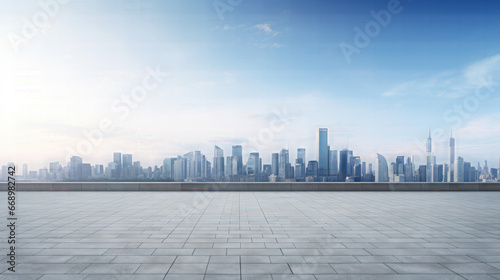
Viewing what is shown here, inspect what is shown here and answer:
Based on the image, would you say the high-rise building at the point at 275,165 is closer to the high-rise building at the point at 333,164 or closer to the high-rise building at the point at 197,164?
the high-rise building at the point at 333,164

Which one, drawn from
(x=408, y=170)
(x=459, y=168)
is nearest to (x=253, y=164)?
(x=408, y=170)

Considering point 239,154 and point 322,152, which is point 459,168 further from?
point 239,154

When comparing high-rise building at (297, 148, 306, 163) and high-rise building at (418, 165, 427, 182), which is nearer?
high-rise building at (418, 165, 427, 182)

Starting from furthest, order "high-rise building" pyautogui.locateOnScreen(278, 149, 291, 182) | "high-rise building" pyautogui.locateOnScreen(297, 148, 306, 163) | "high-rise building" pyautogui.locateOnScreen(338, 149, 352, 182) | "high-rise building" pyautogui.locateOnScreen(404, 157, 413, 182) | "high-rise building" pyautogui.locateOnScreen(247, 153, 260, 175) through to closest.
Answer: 1. "high-rise building" pyautogui.locateOnScreen(297, 148, 306, 163)
2. "high-rise building" pyautogui.locateOnScreen(338, 149, 352, 182)
3. "high-rise building" pyautogui.locateOnScreen(278, 149, 291, 182)
4. "high-rise building" pyautogui.locateOnScreen(247, 153, 260, 175)
5. "high-rise building" pyautogui.locateOnScreen(404, 157, 413, 182)

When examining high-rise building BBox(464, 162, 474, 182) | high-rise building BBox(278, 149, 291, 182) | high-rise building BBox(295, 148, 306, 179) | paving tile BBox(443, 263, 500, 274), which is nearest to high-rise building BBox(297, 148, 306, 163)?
high-rise building BBox(295, 148, 306, 179)

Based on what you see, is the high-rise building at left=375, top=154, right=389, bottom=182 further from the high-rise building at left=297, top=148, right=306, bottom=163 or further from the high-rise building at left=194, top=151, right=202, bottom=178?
the high-rise building at left=194, top=151, right=202, bottom=178
